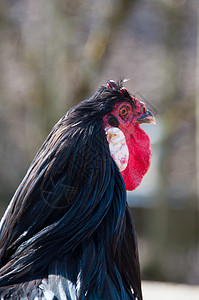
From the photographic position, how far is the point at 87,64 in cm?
700

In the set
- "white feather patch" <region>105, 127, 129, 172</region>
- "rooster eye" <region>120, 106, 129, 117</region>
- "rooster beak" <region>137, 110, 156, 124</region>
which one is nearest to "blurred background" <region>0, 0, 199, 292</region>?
"rooster beak" <region>137, 110, 156, 124</region>

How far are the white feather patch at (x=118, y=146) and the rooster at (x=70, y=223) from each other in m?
0.07

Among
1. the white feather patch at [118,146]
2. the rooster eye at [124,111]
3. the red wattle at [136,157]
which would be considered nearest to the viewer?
the white feather patch at [118,146]

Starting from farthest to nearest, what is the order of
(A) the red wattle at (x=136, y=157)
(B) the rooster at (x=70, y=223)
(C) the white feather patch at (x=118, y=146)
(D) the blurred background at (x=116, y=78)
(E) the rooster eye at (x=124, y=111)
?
(D) the blurred background at (x=116, y=78) < (A) the red wattle at (x=136, y=157) < (E) the rooster eye at (x=124, y=111) < (C) the white feather patch at (x=118, y=146) < (B) the rooster at (x=70, y=223)

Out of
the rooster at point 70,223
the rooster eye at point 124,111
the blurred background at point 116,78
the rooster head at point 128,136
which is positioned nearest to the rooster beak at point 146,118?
the rooster head at point 128,136

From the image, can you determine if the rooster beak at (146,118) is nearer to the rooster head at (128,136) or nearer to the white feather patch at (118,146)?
the rooster head at (128,136)

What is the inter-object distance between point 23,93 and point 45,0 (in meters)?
1.86

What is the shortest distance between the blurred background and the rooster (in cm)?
414

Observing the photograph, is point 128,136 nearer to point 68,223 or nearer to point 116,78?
point 68,223

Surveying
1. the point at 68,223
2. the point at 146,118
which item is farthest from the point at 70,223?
the point at 146,118

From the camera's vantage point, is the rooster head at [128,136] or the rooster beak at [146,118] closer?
the rooster head at [128,136]

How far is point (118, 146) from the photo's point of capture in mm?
2316

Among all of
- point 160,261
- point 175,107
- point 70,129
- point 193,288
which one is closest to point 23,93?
point 175,107

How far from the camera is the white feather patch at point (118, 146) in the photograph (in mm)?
2271
